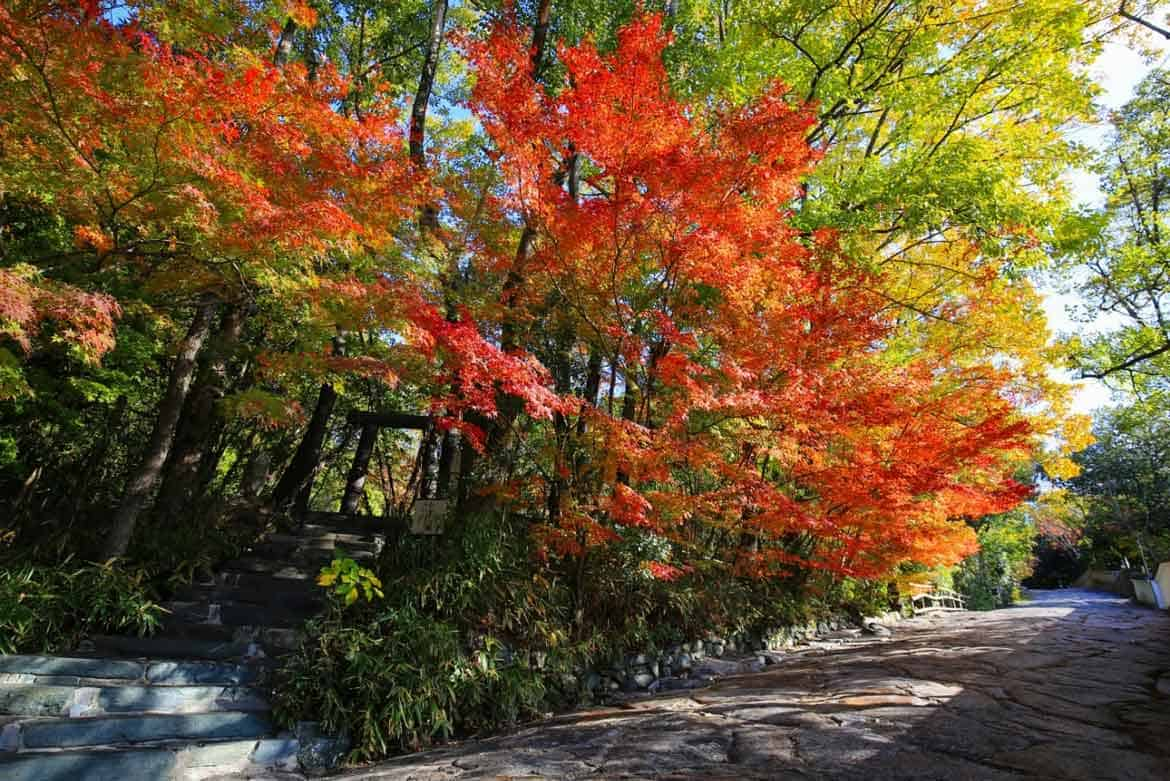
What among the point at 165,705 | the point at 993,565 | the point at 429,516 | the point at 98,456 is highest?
the point at 98,456

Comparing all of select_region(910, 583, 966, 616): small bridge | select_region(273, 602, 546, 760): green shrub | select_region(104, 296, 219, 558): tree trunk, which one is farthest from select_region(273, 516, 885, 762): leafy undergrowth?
select_region(910, 583, 966, 616): small bridge

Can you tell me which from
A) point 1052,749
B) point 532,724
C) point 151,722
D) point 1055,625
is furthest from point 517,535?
point 1055,625

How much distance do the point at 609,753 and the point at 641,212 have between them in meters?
5.31

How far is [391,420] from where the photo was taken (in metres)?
11.2

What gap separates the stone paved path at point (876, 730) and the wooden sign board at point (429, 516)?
259cm

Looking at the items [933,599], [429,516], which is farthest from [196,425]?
[933,599]

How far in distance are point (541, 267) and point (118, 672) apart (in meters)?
6.29

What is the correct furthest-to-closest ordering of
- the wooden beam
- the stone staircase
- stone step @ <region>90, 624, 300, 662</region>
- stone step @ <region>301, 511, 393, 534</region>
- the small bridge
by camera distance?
the small bridge, the wooden beam, stone step @ <region>301, 511, 393, 534</region>, stone step @ <region>90, 624, 300, 662</region>, the stone staircase

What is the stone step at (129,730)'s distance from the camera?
3988 mm

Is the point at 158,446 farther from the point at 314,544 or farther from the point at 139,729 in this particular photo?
the point at 139,729

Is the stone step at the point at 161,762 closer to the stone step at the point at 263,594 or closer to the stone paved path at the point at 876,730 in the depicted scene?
the stone paved path at the point at 876,730

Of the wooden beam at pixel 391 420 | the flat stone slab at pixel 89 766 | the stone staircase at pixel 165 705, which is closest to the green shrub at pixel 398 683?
the stone staircase at pixel 165 705

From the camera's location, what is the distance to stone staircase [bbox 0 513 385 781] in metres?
3.93

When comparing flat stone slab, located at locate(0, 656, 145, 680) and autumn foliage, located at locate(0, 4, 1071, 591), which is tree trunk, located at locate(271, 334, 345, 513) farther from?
flat stone slab, located at locate(0, 656, 145, 680)
